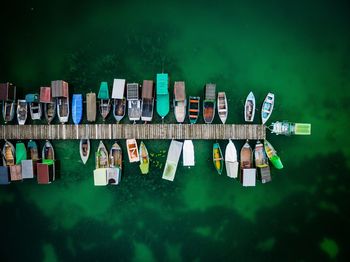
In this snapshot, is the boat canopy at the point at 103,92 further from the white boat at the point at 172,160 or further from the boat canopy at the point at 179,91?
the white boat at the point at 172,160

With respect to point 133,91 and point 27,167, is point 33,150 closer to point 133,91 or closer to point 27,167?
point 27,167

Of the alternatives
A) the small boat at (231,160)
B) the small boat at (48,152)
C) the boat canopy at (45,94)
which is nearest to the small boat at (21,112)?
the boat canopy at (45,94)

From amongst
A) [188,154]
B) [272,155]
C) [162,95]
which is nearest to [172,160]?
[188,154]

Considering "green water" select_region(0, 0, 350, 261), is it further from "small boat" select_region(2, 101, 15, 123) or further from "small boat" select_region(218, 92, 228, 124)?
"small boat" select_region(2, 101, 15, 123)

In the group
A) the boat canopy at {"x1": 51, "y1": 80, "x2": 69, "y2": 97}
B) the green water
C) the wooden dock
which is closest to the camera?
the boat canopy at {"x1": 51, "y1": 80, "x2": 69, "y2": 97}

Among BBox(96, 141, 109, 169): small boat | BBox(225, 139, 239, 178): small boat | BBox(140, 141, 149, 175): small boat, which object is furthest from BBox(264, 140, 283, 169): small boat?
BBox(96, 141, 109, 169): small boat
